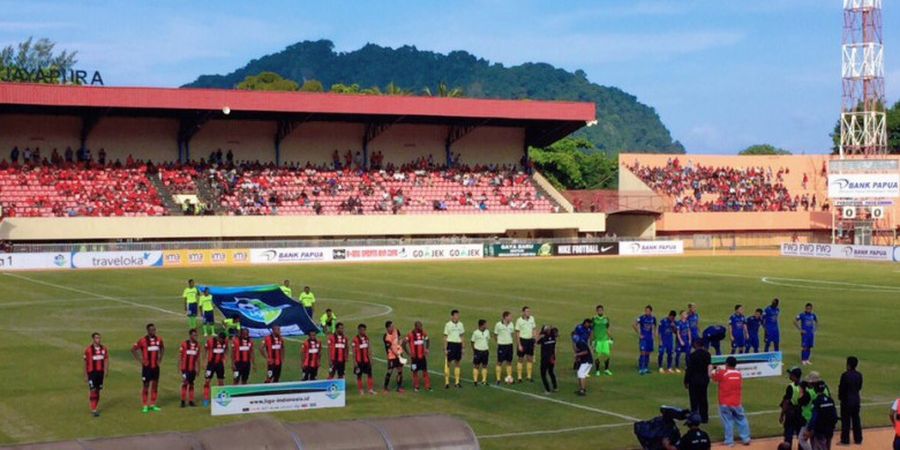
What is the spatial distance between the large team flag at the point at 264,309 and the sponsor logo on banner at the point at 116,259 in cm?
3054

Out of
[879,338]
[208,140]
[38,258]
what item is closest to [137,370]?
[879,338]

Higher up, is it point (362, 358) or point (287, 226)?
point (287, 226)

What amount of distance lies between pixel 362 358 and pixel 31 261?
42.5 metres

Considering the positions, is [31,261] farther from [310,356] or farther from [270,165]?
[310,356]

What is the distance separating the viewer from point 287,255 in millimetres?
69812

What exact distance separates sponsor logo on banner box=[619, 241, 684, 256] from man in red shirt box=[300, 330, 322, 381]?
55.9m

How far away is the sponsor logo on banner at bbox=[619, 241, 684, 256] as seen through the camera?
8056 cm

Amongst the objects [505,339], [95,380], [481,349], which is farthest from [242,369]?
[505,339]

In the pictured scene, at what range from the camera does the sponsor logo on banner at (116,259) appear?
212 feet

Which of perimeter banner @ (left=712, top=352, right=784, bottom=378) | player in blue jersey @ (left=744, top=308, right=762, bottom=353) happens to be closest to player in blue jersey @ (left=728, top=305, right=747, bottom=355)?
player in blue jersey @ (left=744, top=308, right=762, bottom=353)

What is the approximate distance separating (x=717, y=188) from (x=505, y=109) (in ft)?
71.8

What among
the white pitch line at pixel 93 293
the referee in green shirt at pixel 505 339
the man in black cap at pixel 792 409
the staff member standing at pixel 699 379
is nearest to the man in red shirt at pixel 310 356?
the referee in green shirt at pixel 505 339

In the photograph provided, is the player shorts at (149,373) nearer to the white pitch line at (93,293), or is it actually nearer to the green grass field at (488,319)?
the green grass field at (488,319)

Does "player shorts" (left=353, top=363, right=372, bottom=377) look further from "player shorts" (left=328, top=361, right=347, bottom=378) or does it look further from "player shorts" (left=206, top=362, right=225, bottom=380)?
"player shorts" (left=206, top=362, right=225, bottom=380)
